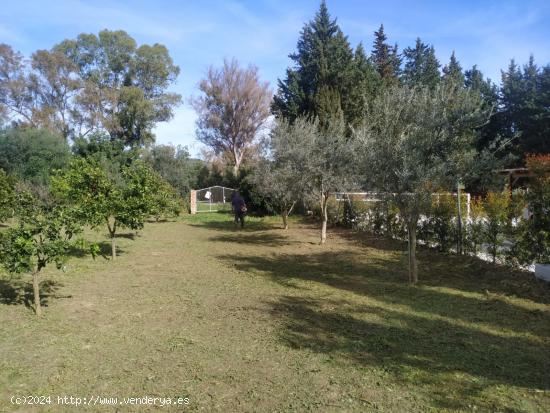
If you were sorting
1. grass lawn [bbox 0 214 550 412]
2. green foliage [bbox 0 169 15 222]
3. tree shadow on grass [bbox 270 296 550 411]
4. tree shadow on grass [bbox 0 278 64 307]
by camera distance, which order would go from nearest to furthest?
grass lawn [bbox 0 214 550 412]
tree shadow on grass [bbox 270 296 550 411]
tree shadow on grass [bbox 0 278 64 307]
green foliage [bbox 0 169 15 222]

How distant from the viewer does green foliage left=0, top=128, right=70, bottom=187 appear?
81.8 ft

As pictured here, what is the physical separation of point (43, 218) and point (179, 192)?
951 inches

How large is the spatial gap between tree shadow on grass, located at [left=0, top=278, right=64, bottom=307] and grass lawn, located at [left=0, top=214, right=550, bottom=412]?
0.19ft

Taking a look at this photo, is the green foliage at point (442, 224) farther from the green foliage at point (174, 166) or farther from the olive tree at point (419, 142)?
the green foliage at point (174, 166)

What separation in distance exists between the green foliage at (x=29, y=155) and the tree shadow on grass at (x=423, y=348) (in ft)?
77.1

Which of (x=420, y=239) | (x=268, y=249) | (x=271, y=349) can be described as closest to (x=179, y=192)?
(x=268, y=249)

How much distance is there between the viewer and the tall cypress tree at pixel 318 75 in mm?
26438

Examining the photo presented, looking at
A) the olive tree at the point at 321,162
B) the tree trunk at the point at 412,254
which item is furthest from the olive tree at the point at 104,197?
the tree trunk at the point at 412,254

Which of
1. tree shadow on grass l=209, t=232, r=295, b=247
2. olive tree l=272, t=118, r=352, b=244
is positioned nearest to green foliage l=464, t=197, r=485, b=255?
olive tree l=272, t=118, r=352, b=244

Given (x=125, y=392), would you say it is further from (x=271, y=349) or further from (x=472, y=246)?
(x=472, y=246)

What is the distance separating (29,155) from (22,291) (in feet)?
70.6

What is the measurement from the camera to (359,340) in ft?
16.3

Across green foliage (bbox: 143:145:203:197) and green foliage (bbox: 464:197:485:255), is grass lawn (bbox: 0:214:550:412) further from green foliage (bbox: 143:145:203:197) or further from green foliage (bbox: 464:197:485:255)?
green foliage (bbox: 143:145:203:197)

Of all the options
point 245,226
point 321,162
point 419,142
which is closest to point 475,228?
point 419,142
